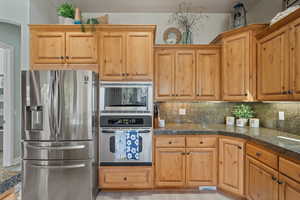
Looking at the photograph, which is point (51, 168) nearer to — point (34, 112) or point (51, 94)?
point (34, 112)

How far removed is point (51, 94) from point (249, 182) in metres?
2.67

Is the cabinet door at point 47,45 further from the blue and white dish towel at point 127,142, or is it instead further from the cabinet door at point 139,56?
the blue and white dish towel at point 127,142

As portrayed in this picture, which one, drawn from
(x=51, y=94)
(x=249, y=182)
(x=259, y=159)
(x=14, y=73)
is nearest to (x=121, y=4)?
(x=51, y=94)

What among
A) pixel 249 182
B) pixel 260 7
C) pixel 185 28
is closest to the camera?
pixel 249 182

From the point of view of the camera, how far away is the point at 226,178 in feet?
8.72

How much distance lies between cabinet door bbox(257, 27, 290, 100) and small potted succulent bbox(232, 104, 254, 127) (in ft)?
1.81

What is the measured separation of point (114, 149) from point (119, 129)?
29 centimetres

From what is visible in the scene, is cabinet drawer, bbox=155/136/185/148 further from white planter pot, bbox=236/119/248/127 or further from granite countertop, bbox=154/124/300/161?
white planter pot, bbox=236/119/248/127

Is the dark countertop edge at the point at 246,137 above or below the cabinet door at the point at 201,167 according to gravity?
above

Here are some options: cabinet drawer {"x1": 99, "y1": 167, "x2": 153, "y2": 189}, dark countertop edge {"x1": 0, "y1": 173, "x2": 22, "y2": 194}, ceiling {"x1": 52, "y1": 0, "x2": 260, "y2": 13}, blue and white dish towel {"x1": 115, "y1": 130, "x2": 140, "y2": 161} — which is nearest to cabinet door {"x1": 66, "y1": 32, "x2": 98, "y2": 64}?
ceiling {"x1": 52, "y1": 0, "x2": 260, "y2": 13}

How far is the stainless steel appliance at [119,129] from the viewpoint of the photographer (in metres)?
2.68

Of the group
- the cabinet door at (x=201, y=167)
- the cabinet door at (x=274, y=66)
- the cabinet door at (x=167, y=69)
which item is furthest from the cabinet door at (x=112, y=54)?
the cabinet door at (x=274, y=66)

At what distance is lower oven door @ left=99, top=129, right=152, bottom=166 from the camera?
8.80 feet

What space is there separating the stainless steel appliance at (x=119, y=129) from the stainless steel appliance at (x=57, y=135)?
0.27m
